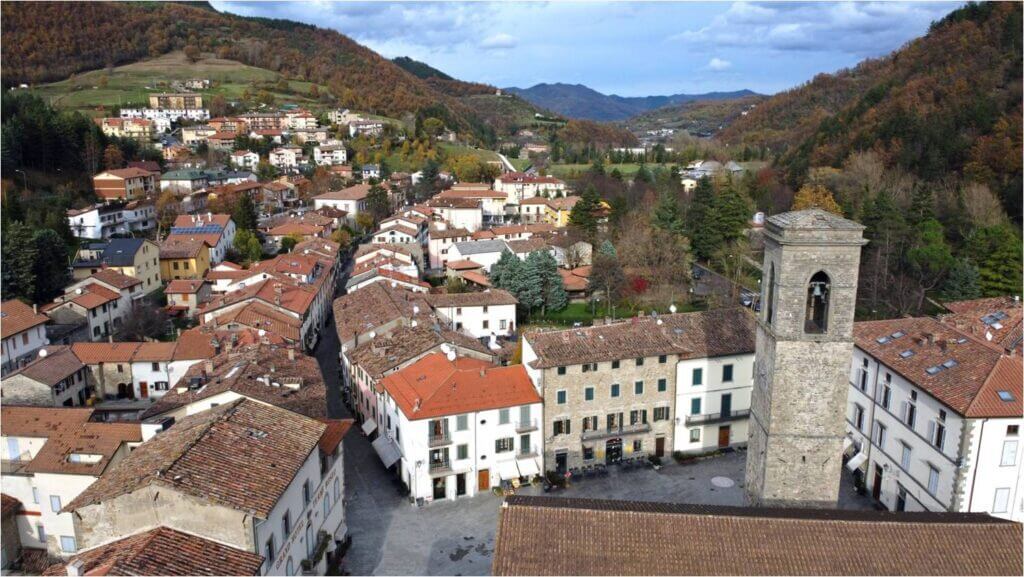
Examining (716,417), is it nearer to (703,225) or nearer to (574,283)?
(574,283)

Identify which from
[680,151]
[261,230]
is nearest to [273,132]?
[261,230]

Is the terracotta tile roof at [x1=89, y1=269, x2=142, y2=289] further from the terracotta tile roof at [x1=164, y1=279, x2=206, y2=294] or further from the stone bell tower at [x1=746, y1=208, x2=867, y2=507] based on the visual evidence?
the stone bell tower at [x1=746, y1=208, x2=867, y2=507]

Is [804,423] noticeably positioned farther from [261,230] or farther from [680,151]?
[680,151]

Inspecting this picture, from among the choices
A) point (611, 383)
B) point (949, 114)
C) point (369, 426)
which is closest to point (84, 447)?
point (369, 426)

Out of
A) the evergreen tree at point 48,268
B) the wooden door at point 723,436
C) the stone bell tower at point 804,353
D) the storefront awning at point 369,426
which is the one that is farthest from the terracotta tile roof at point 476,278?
the stone bell tower at point 804,353

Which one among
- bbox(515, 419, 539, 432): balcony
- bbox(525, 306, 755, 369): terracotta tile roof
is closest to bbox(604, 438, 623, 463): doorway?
bbox(515, 419, 539, 432): balcony

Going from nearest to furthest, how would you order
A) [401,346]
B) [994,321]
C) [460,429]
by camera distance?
[460,429] → [994,321] → [401,346]
